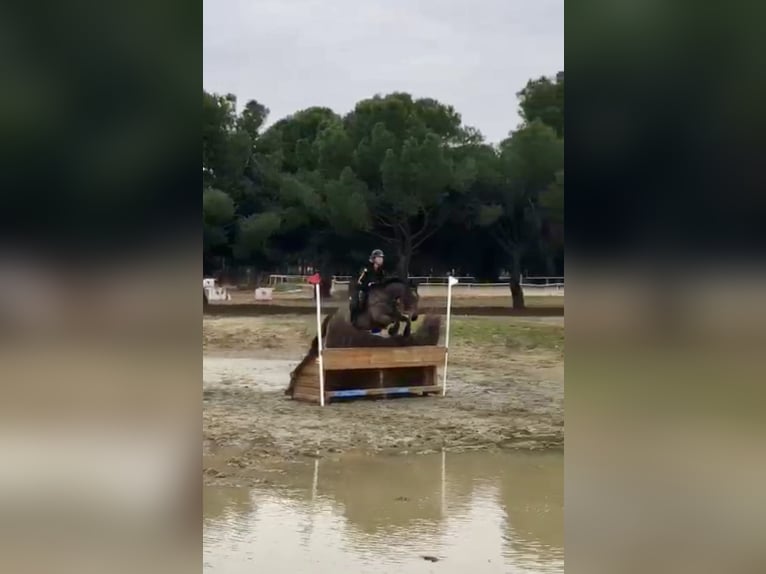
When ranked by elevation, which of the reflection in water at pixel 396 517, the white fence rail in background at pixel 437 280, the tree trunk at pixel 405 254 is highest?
the tree trunk at pixel 405 254

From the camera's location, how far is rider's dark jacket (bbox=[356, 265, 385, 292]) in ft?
28.7

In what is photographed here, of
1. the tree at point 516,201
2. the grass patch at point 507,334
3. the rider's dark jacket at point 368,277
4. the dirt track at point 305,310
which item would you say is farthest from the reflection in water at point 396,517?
the dirt track at point 305,310

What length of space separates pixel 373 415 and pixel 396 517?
303 centimetres

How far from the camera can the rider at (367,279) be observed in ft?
28.6

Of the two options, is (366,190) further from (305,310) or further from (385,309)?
(385,309)

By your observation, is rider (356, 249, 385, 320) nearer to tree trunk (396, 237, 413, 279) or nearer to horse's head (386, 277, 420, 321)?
horse's head (386, 277, 420, 321)

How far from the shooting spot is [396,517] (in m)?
4.70

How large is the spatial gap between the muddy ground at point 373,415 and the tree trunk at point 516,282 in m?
1.59

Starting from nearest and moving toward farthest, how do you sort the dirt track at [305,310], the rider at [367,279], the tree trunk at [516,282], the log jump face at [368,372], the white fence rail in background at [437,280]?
the log jump face at [368,372]
the rider at [367,279]
the white fence rail in background at [437,280]
the tree trunk at [516,282]
the dirt track at [305,310]

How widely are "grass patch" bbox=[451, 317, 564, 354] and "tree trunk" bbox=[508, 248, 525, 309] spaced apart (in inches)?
15.8

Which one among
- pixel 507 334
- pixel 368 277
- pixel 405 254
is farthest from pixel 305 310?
pixel 368 277
